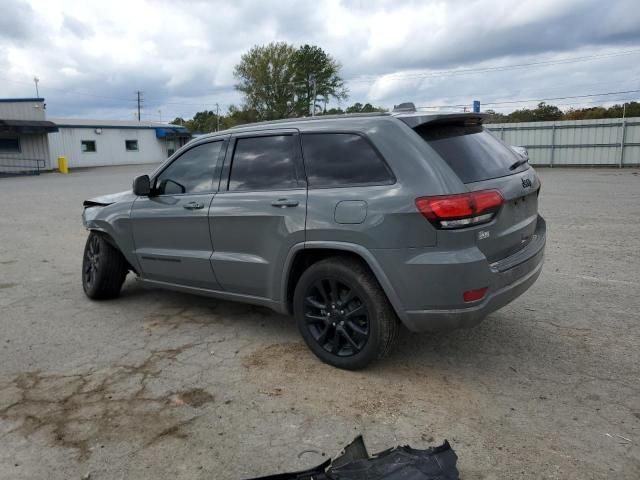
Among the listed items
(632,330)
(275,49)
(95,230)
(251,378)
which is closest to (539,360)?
(632,330)

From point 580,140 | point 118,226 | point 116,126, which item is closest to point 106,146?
point 116,126

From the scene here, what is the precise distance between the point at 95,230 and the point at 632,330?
198 inches

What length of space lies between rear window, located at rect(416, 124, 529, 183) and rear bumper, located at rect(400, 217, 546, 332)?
582mm

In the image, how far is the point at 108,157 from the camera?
4419cm

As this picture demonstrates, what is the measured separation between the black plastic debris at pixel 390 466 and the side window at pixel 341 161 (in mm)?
1623

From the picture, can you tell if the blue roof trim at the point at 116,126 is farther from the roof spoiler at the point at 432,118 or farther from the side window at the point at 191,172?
the roof spoiler at the point at 432,118

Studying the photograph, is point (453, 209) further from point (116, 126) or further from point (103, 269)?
point (116, 126)

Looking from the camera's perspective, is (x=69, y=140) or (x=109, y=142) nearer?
(x=69, y=140)

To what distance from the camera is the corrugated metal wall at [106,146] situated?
3975 cm

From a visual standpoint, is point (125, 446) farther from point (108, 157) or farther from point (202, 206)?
point (108, 157)

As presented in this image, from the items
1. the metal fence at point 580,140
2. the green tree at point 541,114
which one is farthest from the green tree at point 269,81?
the metal fence at point 580,140

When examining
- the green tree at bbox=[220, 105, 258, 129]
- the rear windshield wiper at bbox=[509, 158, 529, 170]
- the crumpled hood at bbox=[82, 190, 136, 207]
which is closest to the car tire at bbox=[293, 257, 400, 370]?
the rear windshield wiper at bbox=[509, 158, 529, 170]

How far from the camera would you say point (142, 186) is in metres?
4.80

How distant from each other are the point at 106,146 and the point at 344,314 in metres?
44.8
